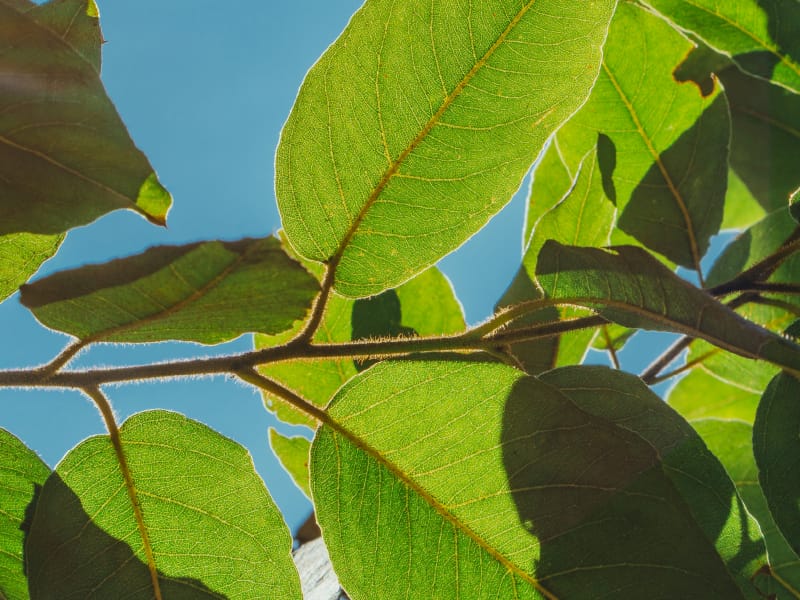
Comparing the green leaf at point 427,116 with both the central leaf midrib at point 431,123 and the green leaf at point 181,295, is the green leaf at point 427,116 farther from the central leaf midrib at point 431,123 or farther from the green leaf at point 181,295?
the green leaf at point 181,295

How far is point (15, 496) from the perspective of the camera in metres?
1.05

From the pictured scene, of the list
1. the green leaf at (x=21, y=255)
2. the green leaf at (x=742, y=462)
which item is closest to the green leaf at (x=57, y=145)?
the green leaf at (x=21, y=255)

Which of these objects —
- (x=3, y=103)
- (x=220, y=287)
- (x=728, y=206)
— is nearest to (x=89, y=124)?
(x=3, y=103)

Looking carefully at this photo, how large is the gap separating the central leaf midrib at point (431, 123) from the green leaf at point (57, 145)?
0.26 metres

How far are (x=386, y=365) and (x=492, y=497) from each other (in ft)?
0.64

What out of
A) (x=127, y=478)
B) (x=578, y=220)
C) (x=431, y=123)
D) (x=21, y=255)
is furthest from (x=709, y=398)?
(x=21, y=255)

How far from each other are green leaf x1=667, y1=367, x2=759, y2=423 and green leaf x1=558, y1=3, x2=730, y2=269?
0.73 meters

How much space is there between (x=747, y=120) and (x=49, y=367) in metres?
1.48

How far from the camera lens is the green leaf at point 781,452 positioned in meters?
0.98

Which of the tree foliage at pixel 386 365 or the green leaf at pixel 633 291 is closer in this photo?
the tree foliage at pixel 386 365

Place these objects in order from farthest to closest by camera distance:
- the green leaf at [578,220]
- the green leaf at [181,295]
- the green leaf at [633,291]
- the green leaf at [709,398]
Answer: the green leaf at [709,398] < the green leaf at [578,220] < the green leaf at [633,291] < the green leaf at [181,295]

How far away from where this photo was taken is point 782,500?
976 mm

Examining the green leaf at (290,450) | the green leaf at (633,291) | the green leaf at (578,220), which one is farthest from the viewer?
the green leaf at (290,450)

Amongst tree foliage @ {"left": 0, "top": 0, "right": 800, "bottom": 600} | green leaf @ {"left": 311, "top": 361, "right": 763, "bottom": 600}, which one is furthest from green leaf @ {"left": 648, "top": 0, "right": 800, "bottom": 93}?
green leaf @ {"left": 311, "top": 361, "right": 763, "bottom": 600}
